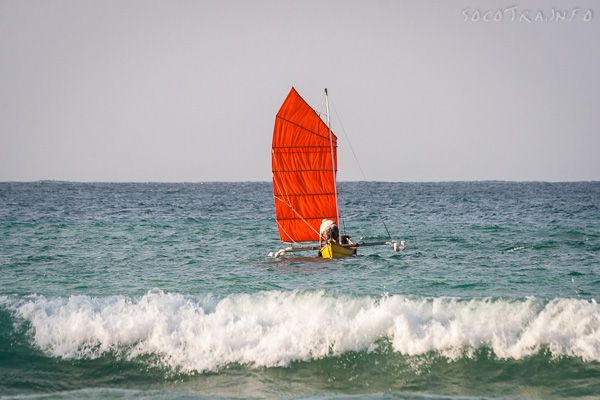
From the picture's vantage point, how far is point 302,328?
40.6ft

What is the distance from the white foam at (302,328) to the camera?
11.8 meters

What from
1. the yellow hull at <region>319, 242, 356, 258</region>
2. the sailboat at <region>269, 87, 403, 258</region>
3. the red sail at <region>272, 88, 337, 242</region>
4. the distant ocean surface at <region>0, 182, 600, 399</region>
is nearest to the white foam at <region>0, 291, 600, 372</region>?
the distant ocean surface at <region>0, 182, 600, 399</region>

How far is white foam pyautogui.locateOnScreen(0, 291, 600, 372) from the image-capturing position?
11.8 metres

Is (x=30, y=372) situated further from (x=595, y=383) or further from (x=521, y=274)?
(x=521, y=274)

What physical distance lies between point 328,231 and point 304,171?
222 cm

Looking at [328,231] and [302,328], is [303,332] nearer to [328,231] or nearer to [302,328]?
[302,328]

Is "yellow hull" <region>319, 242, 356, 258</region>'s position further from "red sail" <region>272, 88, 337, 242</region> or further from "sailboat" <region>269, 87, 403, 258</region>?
"red sail" <region>272, 88, 337, 242</region>

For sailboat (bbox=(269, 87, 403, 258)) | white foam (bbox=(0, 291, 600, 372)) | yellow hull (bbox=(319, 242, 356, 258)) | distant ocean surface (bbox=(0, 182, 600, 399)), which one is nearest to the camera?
distant ocean surface (bbox=(0, 182, 600, 399))

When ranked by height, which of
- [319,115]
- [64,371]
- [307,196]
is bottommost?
[64,371]

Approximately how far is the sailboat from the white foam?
8753mm

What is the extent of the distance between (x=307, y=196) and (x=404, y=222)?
54.9 ft

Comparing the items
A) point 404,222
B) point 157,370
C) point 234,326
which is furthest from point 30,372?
point 404,222

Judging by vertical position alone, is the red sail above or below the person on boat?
above

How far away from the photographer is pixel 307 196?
905 inches
